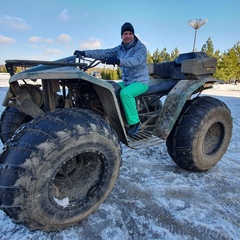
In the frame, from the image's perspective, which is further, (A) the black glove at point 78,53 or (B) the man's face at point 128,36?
(B) the man's face at point 128,36

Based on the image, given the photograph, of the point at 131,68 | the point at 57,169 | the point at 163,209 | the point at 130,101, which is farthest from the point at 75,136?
the point at 131,68

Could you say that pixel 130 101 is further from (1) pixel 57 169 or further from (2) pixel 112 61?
(1) pixel 57 169

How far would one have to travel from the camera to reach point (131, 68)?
3.05 m

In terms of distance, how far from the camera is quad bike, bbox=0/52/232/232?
5.51ft

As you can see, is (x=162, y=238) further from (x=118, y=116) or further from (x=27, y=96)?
(x=27, y=96)

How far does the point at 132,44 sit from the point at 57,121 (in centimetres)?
177

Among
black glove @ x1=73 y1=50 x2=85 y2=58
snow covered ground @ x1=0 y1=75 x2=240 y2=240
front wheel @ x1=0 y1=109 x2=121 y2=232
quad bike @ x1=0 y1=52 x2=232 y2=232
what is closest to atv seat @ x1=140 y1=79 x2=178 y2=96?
quad bike @ x1=0 y1=52 x2=232 y2=232

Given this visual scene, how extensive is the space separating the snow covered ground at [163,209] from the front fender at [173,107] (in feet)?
2.22

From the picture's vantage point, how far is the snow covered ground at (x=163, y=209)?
2004 mm

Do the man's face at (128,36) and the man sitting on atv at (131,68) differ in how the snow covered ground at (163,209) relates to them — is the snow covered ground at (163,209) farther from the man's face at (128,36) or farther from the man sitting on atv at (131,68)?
the man's face at (128,36)

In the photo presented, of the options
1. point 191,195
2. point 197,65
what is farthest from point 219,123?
point 191,195

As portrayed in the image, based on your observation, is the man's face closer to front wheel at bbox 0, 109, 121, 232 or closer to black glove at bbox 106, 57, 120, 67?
black glove at bbox 106, 57, 120, 67

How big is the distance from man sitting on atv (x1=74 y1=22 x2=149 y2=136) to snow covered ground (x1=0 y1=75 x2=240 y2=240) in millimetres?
766

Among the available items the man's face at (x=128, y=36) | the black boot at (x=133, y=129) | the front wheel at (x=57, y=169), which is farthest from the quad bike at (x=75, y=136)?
the man's face at (x=128, y=36)
